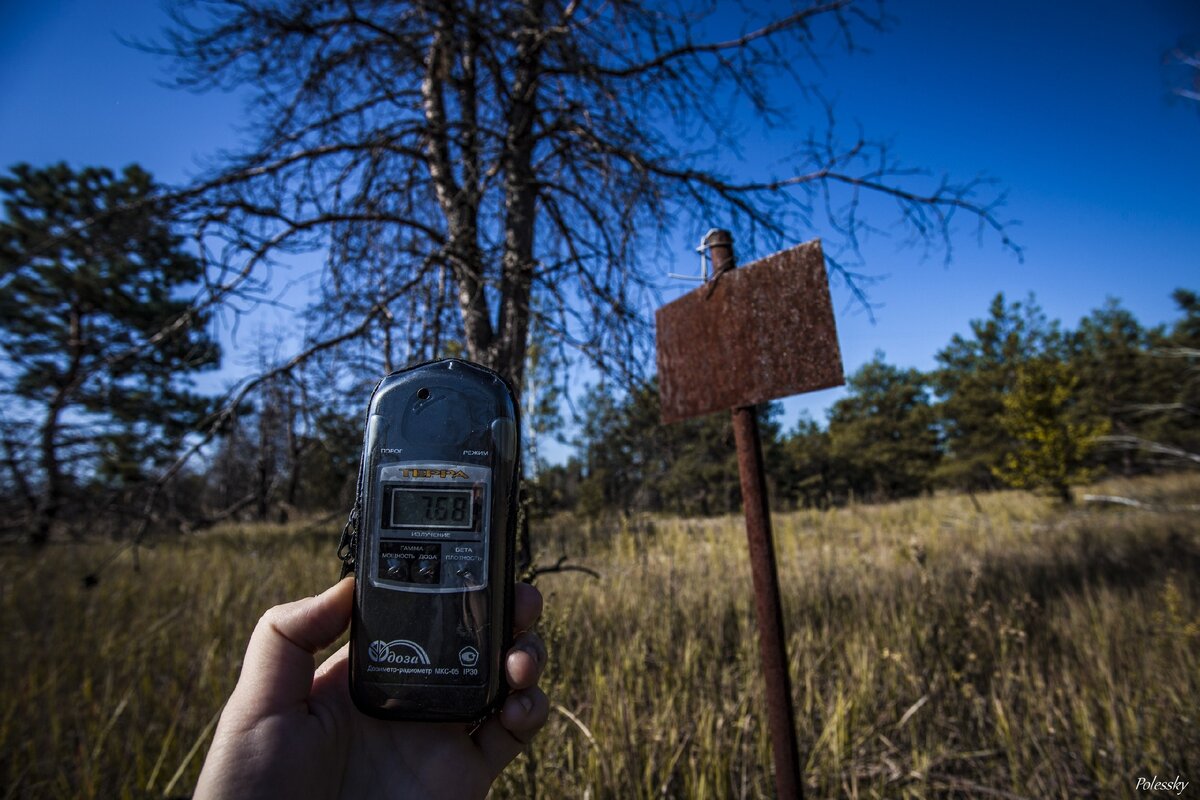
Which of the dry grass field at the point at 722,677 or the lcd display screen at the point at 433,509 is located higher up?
the lcd display screen at the point at 433,509

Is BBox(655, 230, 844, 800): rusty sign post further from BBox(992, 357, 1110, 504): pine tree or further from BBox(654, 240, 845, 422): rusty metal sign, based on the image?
BBox(992, 357, 1110, 504): pine tree

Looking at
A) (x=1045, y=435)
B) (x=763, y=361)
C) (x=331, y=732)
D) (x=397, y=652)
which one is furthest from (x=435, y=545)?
(x=1045, y=435)

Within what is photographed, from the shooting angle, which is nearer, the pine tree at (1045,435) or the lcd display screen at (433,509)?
the lcd display screen at (433,509)

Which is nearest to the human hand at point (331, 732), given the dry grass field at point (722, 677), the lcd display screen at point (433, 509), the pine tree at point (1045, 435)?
the lcd display screen at point (433, 509)

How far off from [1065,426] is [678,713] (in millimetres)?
17301

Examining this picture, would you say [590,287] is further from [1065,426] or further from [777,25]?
[1065,426]

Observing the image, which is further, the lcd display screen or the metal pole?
the metal pole

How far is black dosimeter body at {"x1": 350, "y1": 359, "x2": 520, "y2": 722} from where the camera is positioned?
0.79 m

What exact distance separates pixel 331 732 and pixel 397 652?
0.16 m

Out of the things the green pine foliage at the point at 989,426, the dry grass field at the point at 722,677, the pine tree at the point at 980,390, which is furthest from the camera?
the pine tree at the point at 980,390

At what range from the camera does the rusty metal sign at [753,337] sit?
4.95 feet

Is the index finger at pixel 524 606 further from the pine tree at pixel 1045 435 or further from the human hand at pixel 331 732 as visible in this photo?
the pine tree at pixel 1045 435

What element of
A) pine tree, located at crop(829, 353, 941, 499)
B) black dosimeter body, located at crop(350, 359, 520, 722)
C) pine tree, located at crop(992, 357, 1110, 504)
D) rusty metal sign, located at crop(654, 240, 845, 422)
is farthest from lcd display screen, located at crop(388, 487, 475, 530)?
pine tree, located at crop(829, 353, 941, 499)

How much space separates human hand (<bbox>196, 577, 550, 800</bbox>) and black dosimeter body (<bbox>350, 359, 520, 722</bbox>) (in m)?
0.05
